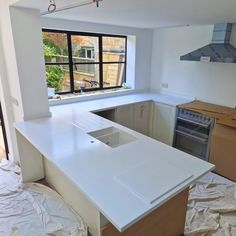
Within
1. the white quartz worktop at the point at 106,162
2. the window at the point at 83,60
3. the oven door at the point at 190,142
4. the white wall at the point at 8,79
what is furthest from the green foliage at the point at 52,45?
the oven door at the point at 190,142

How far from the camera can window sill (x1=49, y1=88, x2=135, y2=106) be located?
326 centimetres

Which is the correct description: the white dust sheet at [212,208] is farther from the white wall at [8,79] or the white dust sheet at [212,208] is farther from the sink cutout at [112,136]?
the white wall at [8,79]

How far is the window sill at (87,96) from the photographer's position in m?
3.26

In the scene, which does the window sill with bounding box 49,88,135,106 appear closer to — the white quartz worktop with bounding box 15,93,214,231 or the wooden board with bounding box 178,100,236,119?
the white quartz worktop with bounding box 15,93,214,231

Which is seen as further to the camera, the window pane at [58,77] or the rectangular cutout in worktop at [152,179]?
the window pane at [58,77]

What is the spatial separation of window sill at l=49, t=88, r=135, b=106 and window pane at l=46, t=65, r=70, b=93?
0.16m

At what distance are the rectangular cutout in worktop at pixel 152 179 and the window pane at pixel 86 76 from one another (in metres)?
2.48

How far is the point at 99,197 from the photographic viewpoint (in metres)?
1.19

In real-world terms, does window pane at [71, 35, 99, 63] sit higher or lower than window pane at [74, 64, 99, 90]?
higher

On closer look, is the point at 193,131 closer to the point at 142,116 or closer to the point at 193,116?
the point at 193,116

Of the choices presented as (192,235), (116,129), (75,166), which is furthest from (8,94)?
(192,235)

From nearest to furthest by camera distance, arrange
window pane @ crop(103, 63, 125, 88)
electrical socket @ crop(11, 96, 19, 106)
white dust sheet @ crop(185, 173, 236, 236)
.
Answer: white dust sheet @ crop(185, 173, 236, 236)
electrical socket @ crop(11, 96, 19, 106)
window pane @ crop(103, 63, 125, 88)

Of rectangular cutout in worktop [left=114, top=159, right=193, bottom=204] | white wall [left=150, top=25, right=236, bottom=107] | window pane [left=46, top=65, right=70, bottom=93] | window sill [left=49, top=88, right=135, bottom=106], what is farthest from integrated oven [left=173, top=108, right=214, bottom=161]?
window pane [left=46, top=65, right=70, bottom=93]

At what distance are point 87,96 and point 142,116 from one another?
3.41 feet
